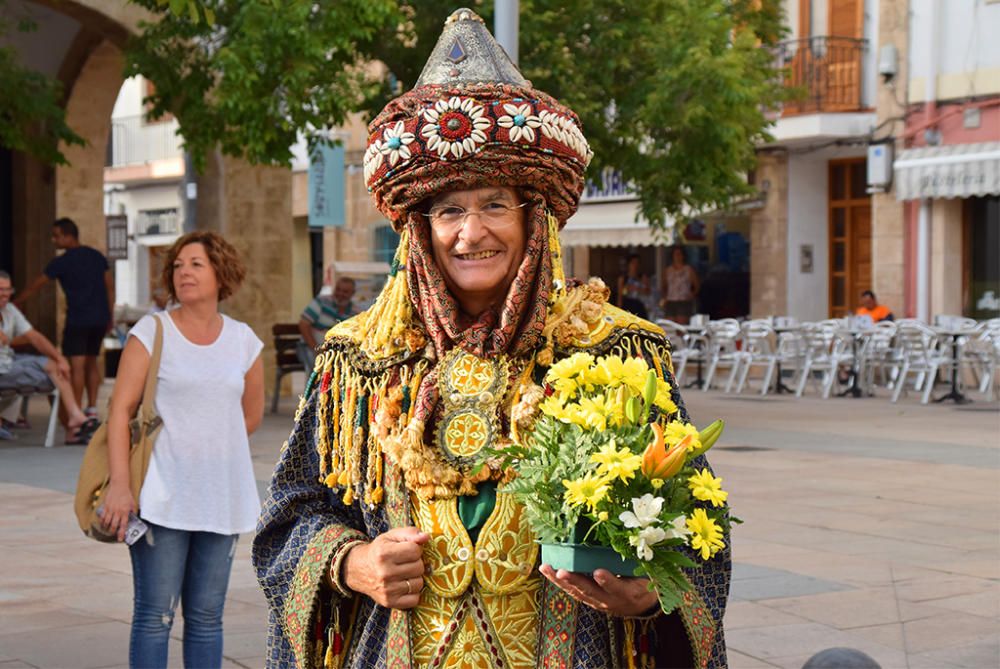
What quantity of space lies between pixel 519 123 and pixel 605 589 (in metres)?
0.83

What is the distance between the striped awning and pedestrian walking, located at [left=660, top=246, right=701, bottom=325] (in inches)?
155

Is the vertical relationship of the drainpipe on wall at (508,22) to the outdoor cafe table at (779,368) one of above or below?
above

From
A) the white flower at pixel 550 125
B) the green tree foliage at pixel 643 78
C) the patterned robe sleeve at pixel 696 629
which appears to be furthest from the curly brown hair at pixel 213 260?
the green tree foliage at pixel 643 78

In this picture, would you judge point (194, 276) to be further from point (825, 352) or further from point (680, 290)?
point (680, 290)

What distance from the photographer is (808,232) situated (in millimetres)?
28875

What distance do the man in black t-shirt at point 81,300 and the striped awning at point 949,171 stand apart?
14274mm

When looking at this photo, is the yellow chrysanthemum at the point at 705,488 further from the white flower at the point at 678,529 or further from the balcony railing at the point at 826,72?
the balcony railing at the point at 826,72

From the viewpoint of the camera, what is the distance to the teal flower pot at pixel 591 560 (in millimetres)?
2480

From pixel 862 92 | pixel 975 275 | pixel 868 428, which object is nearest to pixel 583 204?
pixel 862 92

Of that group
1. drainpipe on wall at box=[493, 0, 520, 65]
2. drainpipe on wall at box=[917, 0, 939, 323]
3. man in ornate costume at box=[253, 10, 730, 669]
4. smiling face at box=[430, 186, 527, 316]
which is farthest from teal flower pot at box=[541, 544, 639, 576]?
drainpipe on wall at box=[917, 0, 939, 323]

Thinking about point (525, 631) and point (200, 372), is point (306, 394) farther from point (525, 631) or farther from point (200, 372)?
point (200, 372)

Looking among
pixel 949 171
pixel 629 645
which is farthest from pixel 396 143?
pixel 949 171

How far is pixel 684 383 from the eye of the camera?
1007 inches

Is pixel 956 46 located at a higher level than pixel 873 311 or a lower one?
higher
